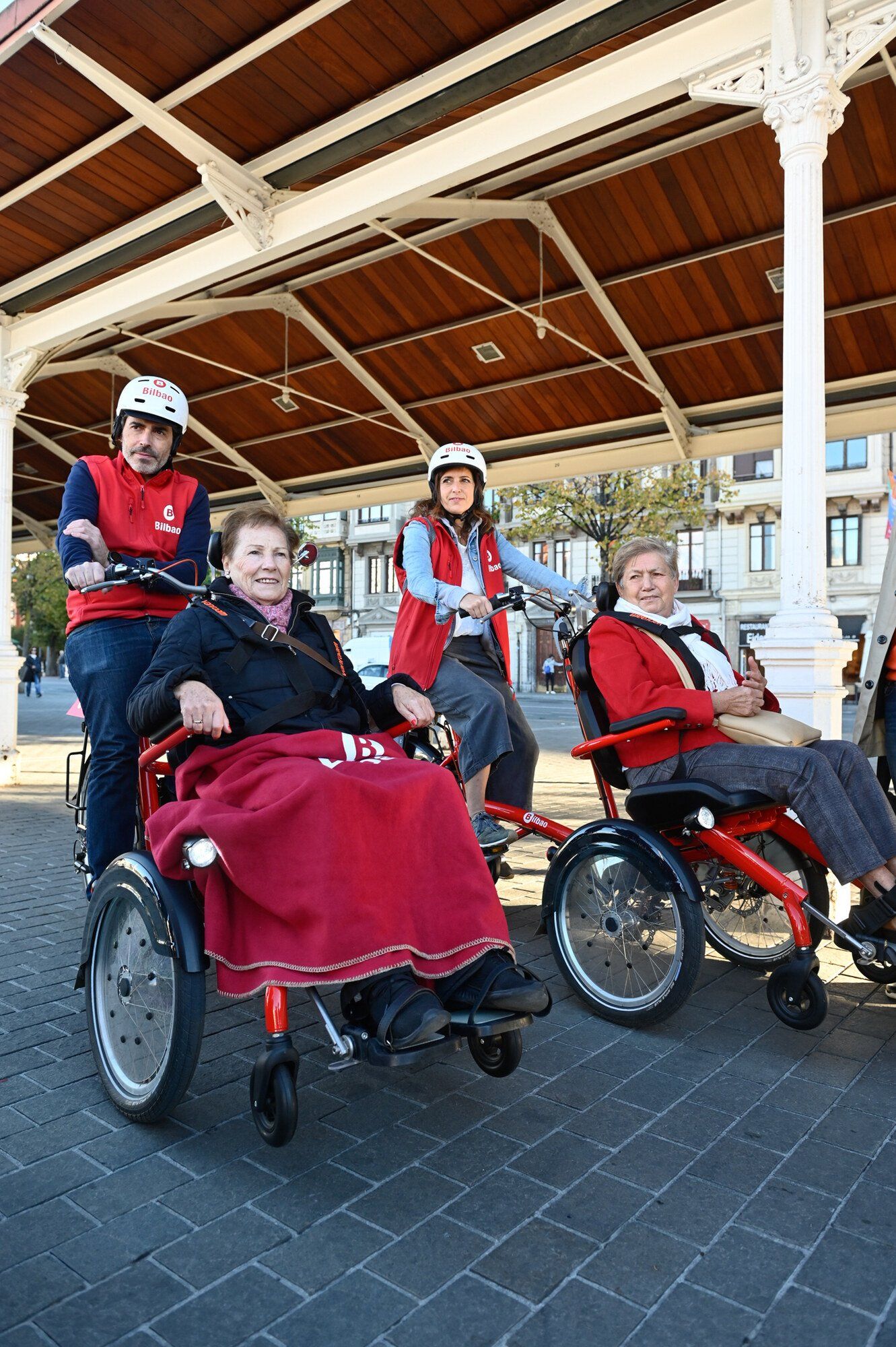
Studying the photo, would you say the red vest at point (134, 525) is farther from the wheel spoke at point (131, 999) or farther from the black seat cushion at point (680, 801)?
the black seat cushion at point (680, 801)

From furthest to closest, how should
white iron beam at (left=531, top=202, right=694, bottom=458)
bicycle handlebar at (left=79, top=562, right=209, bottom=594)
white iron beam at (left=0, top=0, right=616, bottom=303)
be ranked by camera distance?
1. white iron beam at (left=531, top=202, right=694, bottom=458)
2. white iron beam at (left=0, top=0, right=616, bottom=303)
3. bicycle handlebar at (left=79, top=562, right=209, bottom=594)

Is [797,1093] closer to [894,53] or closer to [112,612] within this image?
[112,612]

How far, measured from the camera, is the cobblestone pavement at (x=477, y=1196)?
186 centimetres

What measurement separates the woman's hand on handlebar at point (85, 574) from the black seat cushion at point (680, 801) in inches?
81.6

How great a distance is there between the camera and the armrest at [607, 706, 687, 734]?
345cm

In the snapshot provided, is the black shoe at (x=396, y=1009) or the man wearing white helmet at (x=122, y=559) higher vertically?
the man wearing white helmet at (x=122, y=559)

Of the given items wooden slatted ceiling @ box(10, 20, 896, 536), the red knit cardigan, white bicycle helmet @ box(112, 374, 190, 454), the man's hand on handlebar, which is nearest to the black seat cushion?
the red knit cardigan

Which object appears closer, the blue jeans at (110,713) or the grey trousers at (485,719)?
the blue jeans at (110,713)

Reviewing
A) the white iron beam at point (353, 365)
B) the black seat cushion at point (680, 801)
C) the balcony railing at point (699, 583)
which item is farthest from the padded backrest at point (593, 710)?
the balcony railing at point (699, 583)

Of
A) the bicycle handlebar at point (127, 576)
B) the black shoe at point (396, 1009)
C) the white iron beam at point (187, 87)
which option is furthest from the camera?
the white iron beam at point (187, 87)

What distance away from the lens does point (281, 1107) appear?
2305mm

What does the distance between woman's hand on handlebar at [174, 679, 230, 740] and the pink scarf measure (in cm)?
50

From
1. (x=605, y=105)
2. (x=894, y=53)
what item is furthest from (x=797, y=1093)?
(x=894, y=53)

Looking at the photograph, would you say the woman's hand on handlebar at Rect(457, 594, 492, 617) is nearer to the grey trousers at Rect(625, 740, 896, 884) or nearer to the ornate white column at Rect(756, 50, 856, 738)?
the grey trousers at Rect(625, 740, 896, 884)
